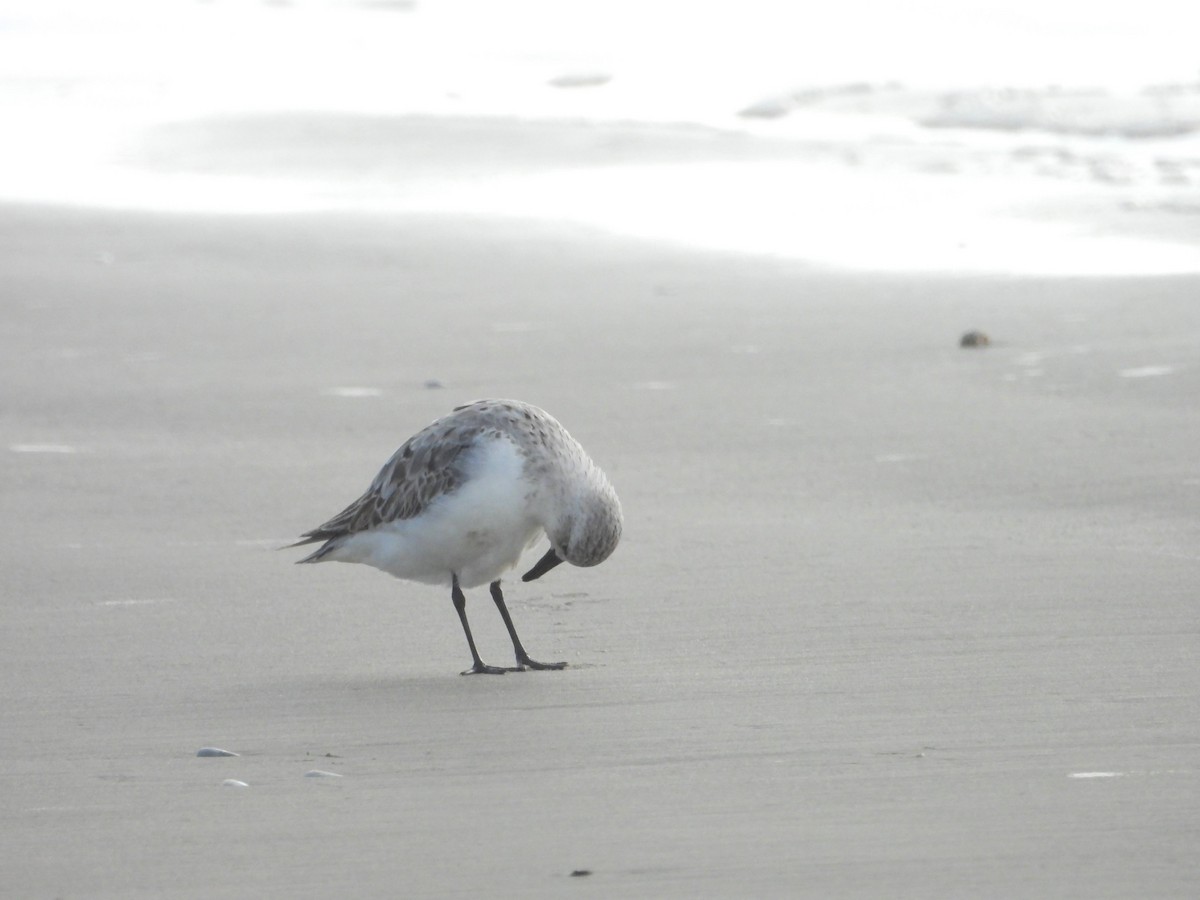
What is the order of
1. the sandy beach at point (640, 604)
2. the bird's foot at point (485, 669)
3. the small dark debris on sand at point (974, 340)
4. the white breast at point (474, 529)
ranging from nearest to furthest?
the sandy beach at point (640, 604), the bird's foot at point (485, 669), the white breast at point (474, 529), the small dark debris on sand at point (974, 340)

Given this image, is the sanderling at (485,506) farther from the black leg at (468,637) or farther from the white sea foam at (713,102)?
the white sea foam at (713,102)

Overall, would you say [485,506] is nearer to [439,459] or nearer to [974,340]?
[439,459]

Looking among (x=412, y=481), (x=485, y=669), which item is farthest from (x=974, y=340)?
(x=485, y=669)

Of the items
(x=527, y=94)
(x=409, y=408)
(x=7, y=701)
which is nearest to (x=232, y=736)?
(x=7, y=701)

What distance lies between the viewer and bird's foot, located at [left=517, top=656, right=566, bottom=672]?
479 centimetres

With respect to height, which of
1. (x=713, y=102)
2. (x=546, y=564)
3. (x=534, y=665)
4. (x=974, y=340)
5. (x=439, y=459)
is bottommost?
(x=713, y=102)

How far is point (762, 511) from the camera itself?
632 cm

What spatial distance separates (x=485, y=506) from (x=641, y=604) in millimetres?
676

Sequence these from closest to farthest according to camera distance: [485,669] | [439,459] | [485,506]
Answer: [485,669] → [485,506] → [439,459]

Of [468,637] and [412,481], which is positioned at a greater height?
[412,481]

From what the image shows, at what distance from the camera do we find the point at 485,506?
4.88m

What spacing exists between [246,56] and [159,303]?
12.4 meters

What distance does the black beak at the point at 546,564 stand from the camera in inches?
197

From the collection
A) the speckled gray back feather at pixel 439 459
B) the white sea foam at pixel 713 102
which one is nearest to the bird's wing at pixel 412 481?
the speckled gray back feather at pixel 439 459
